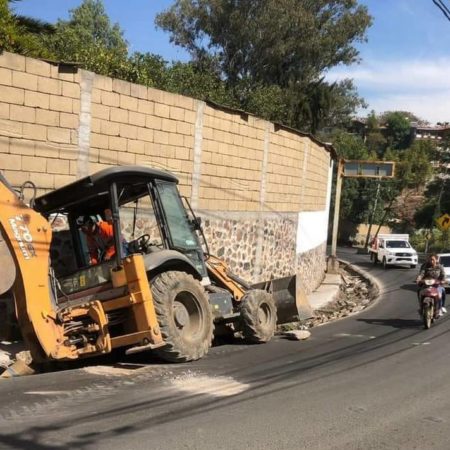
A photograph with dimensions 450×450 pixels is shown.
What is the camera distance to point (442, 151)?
67.1 m

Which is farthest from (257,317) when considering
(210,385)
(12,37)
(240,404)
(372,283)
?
(372,283)

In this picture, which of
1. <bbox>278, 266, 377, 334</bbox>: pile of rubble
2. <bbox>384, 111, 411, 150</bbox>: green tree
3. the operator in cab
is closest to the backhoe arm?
the operator in cab

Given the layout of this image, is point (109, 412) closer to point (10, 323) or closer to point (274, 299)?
point (10, 323)

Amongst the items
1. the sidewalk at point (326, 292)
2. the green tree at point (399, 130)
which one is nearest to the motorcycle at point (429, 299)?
the sidewalk at point (326, 292)

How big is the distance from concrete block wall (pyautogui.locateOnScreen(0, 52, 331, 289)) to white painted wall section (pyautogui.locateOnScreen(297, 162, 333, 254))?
0.67 m

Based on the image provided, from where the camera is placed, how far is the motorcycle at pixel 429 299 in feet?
44.6

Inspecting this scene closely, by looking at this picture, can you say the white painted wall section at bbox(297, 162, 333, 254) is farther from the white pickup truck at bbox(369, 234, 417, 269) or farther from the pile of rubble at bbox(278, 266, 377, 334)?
the white pickup truck at bbox(369, 234, 417, 269)

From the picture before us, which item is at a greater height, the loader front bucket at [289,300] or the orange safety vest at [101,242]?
the orange safety vest at [101,242]

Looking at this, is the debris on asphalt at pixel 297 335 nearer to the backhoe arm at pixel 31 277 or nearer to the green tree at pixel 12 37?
the backhoe arm at pixel 31 277

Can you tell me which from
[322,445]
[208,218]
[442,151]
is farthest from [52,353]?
[442,151]

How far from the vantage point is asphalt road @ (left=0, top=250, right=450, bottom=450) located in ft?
16.8

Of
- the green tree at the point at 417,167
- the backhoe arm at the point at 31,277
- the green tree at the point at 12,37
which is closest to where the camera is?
the backhoe arm at the point at 31,277

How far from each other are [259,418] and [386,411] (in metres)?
1.42

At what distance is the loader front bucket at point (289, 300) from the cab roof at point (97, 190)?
3.87 metres
